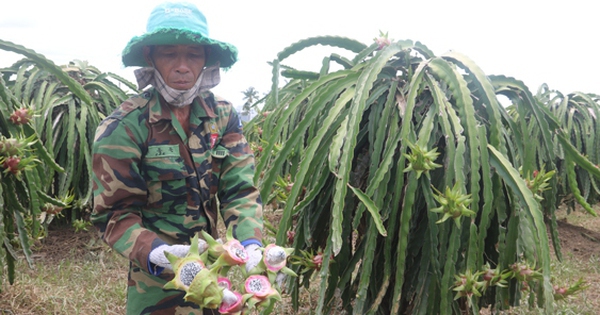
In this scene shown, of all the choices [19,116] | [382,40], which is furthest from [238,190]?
[19,116]

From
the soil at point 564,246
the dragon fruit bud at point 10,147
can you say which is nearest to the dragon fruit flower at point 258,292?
the dragon fruit bud at point 10,147

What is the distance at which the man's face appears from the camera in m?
1.53

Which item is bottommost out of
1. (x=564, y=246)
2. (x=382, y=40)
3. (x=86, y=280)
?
(x=86, y=280)

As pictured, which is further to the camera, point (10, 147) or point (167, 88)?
point (10, 147)

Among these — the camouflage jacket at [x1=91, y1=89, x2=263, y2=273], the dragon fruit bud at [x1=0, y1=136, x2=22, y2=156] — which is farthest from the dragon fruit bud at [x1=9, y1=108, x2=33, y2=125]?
the camouflage jacket at [x1=91, y1=89, x2=263, y2=273]

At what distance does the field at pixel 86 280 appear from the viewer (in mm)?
2867

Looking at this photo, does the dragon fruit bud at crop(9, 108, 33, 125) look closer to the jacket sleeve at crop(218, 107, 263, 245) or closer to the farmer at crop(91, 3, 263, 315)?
the farmer at crop(91, 3, 263, 315)

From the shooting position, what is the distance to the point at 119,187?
1442mm

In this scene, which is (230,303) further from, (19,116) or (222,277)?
(19,116)

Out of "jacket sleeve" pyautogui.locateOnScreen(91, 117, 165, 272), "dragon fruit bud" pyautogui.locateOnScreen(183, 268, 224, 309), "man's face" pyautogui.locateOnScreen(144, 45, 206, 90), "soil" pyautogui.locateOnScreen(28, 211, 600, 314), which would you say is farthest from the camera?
"soil" pyautogui.locateOnScreen(28, 211, 600, 314)

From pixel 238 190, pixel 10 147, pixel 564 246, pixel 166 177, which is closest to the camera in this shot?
pixel 166 177

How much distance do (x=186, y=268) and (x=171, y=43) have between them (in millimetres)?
745

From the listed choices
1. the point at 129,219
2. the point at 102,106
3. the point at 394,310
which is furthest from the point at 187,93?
the point at 102,106

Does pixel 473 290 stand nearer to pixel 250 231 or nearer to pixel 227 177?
pixel 250 231
